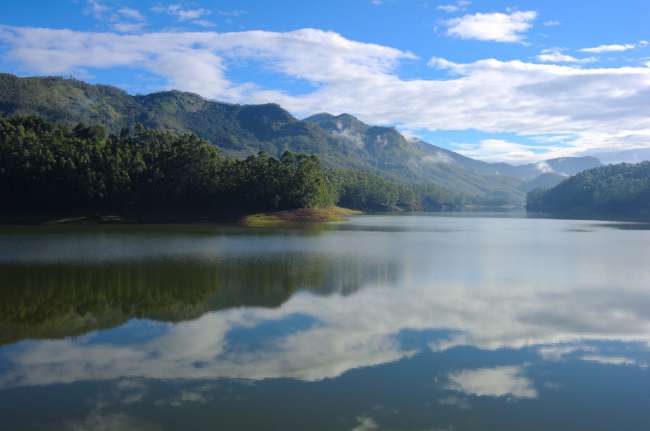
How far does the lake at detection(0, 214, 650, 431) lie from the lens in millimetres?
12445

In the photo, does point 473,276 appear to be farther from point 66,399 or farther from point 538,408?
point 66,399

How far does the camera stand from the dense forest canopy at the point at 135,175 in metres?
84.8

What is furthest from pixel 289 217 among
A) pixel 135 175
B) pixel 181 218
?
pixel 135 175

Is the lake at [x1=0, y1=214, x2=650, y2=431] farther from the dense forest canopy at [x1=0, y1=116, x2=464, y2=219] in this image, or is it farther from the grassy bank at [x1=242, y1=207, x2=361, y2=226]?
the grassy bank at [x1=242, y1=207, x2=361, y2=226]

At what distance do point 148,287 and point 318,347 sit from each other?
1365 centimetres

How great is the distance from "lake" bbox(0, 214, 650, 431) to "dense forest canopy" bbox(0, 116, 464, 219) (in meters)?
53.3

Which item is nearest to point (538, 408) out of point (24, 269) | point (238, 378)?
point (238, 378)

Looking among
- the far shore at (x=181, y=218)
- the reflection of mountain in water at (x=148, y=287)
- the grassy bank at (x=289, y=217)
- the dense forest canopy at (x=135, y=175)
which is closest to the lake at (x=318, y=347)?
the reflection of mountain in water at (x=148, y=287)

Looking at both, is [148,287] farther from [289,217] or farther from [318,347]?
[289,217]

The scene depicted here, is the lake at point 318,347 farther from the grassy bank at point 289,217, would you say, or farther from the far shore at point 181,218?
the grassy bank at point 289,217

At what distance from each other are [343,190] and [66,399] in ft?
562

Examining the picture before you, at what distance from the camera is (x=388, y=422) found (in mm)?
11953

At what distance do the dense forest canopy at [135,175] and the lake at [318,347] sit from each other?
Result: 53.3m

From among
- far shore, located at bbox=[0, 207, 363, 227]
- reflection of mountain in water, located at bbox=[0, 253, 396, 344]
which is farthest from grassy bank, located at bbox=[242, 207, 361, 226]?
reflection of mountain in water, located at bbox=[0, 253, 396, 344]
